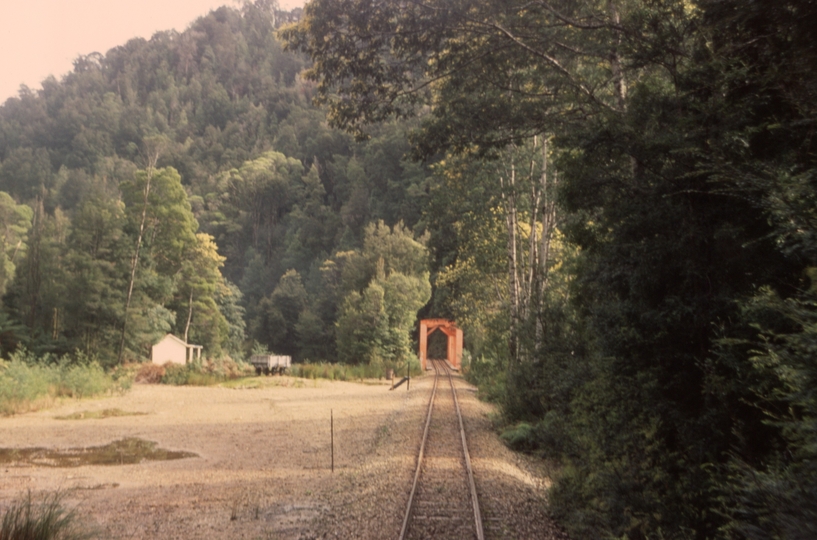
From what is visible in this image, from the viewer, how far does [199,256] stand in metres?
53.2

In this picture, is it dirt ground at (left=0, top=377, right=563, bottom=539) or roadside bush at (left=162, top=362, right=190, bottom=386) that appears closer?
dirt ground at (left=0, top=377, right=563, bottom=539)

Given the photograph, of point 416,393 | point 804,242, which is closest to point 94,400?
point 416,393

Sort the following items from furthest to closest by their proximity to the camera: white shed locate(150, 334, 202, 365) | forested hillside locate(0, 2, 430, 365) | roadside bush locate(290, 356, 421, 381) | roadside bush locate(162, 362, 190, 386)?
white shed locate(150, 334, 202, 365) < roadside bush locate(290, 356, 421, 381) < roadside bush locate(162, 362, 190, 386) < forested hillside locate(0, 2, 430, 365)

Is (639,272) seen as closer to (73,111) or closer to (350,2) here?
(350,2)

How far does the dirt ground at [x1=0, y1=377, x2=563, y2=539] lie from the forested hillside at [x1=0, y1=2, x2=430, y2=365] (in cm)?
696

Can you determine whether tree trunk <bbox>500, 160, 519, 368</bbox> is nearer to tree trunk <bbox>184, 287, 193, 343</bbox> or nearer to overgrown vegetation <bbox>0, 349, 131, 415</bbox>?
overgrown vegetation <bbox>0, 349, 131, 415</bbox>

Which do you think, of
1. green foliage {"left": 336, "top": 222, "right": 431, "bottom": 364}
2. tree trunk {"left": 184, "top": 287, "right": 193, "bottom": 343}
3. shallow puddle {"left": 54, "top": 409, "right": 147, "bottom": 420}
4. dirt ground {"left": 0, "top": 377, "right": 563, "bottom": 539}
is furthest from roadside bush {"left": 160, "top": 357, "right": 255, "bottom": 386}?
shallow puddle {"left": 54, "top": 409, "right": 147, "bottom": 420}

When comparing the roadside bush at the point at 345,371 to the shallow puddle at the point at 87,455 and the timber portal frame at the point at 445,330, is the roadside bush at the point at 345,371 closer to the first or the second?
the timber portal frame at the point at 445,330

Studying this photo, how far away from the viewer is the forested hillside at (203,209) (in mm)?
38719

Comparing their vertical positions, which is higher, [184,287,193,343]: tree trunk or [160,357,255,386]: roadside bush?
[184,287,193,343]: tree trunk

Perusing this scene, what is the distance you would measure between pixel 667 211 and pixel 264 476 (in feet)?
Result: 30.6

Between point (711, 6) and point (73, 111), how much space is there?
145m

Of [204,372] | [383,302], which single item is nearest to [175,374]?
[204,372]

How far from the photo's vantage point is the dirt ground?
29.6ft
